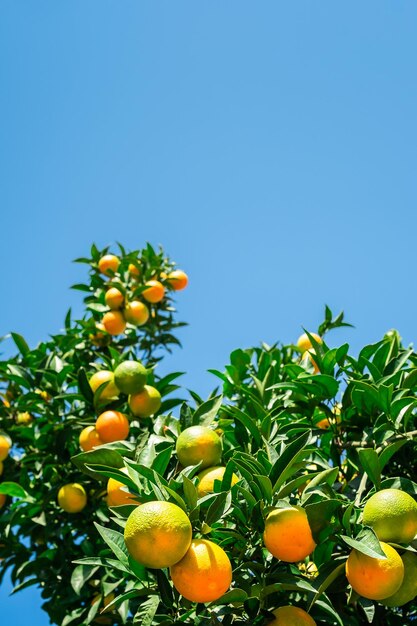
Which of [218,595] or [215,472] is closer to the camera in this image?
[218,595]

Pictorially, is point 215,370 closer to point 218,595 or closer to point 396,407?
point 396,407

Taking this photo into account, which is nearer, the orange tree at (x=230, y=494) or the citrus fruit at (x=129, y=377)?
the orange tree at (x=230, y=494)

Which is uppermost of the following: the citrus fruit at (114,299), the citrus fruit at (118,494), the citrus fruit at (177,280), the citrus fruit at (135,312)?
the citrus fruit at (177,280)

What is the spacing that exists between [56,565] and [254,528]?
5.83 feet

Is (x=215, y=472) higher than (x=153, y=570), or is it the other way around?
(x=215, y=472)

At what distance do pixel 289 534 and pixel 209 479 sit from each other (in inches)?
14.0

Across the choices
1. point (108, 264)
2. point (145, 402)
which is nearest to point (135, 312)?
point (108, 264)

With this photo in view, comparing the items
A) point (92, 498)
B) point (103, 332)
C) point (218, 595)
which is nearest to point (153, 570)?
point (218, 595)

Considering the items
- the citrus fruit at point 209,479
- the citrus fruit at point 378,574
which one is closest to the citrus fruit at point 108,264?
the citrus fruit at point 209,479

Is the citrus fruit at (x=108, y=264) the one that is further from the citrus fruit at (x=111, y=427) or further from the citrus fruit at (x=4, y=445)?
the citrus fruit at (x=111, y=427)

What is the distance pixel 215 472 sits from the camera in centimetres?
204

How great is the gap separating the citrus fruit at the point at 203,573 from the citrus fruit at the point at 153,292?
123 inches

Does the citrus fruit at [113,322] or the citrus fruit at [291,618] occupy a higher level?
the citrus fruit at [113,322]

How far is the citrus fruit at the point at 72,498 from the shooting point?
308cm
